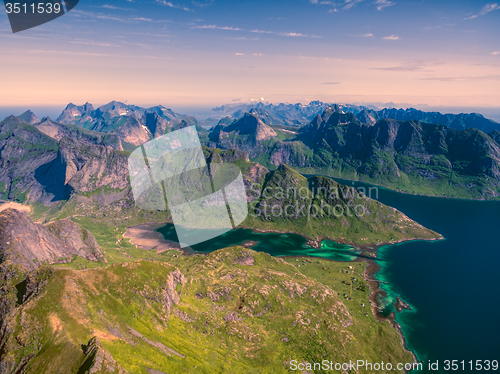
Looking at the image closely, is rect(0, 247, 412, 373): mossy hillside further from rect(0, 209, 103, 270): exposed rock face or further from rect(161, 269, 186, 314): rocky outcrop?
rect(0, 209, 103, 270): exposed rock face

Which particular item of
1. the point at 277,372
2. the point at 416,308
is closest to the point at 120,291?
the point at 277,372

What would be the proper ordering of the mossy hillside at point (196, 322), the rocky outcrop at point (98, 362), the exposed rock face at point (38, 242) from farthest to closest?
the exposed rock face at point (38, 242) < the mossy hillside at point (196, 322) < the rocky outcrop at point (98, 362)

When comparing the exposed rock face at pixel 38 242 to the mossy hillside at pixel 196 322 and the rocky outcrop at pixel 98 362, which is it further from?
the rocky outcrop at pixel 98 362

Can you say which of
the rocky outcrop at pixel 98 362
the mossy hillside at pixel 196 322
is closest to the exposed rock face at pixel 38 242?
the mossy hillside at pixel 196 322

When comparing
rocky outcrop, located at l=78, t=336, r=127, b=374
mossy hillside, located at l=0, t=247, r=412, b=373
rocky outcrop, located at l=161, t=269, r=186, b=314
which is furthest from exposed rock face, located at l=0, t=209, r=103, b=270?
rocky outcrop, located at l=78, t=336, r=127, b=374

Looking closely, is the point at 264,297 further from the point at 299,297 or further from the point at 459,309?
the point at 459,309

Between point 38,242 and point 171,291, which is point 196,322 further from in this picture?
point 38,242

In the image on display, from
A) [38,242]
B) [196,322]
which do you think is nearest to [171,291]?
[196,322]

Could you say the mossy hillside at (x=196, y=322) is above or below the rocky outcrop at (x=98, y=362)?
below

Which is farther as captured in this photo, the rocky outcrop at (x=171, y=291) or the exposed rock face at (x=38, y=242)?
the exposed rock face at (x=38, y=242)
